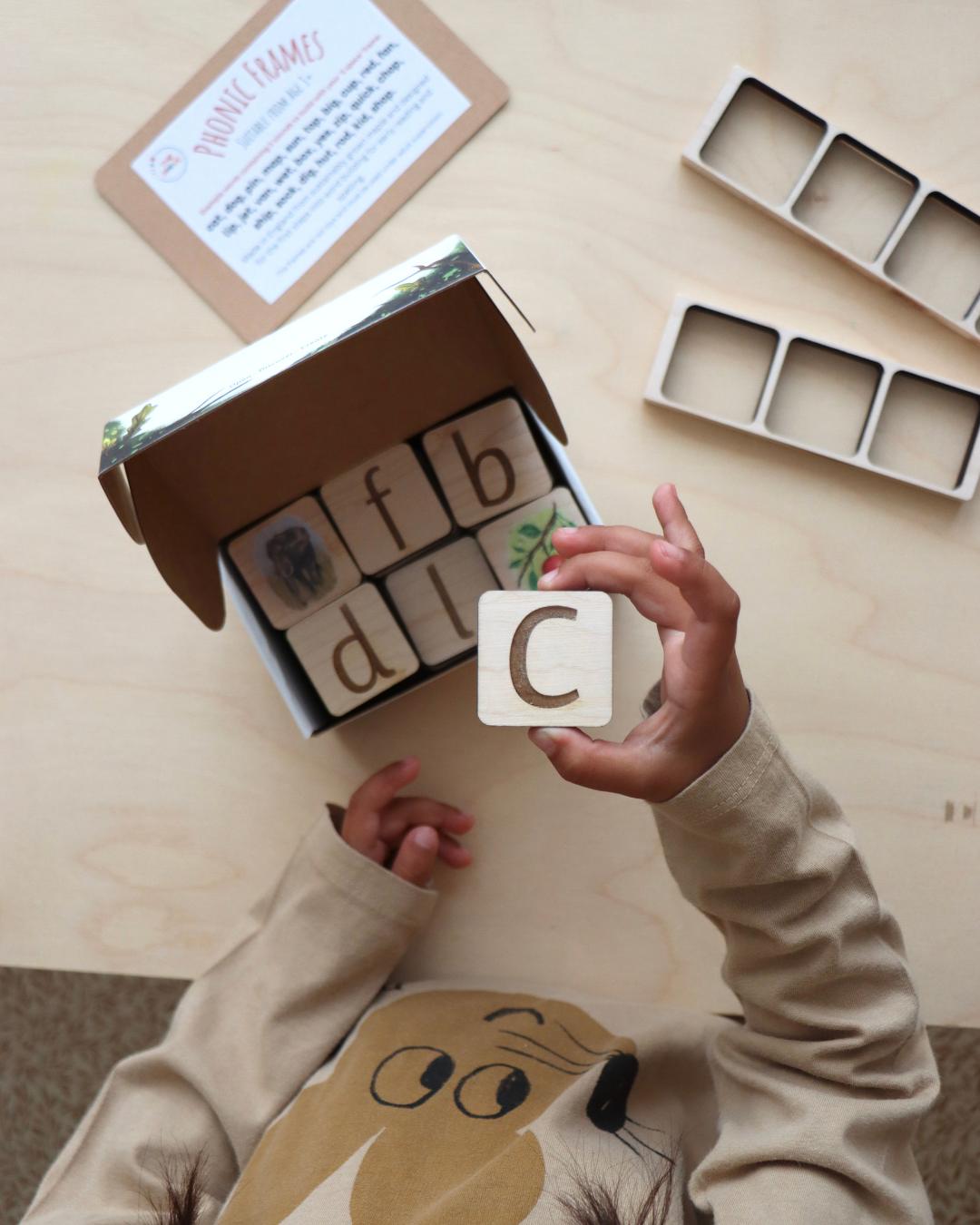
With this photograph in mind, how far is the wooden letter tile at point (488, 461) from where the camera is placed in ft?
2.22

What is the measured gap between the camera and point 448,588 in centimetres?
69

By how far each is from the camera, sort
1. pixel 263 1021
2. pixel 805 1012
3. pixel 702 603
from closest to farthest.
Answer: pixel 702 603 → pixel 805 1012 → pixel 263 1021

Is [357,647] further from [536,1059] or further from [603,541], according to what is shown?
[536,1059]

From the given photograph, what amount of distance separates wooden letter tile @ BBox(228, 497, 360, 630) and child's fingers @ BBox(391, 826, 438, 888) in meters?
0.17

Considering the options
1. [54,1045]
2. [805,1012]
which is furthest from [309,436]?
[54,1045]

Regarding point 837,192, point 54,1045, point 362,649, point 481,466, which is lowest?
point 54,1045

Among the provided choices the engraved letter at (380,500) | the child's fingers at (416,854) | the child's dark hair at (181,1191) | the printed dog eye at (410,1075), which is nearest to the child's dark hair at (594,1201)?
the child's dark hair at (181,1191)

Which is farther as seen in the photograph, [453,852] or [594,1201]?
[453,852]

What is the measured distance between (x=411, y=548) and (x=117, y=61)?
16.9 inches

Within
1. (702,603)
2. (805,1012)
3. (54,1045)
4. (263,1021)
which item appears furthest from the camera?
(54,1045)

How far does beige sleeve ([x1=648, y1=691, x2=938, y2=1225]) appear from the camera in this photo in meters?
0.56

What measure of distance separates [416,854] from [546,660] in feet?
0.82

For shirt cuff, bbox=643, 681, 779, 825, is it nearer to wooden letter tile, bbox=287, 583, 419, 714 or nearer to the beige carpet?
wooden letter tile, bbox=287, 583, 419, 714

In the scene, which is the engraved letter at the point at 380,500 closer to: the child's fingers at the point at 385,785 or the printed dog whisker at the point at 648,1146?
the child's fingers at the point at 385,785
